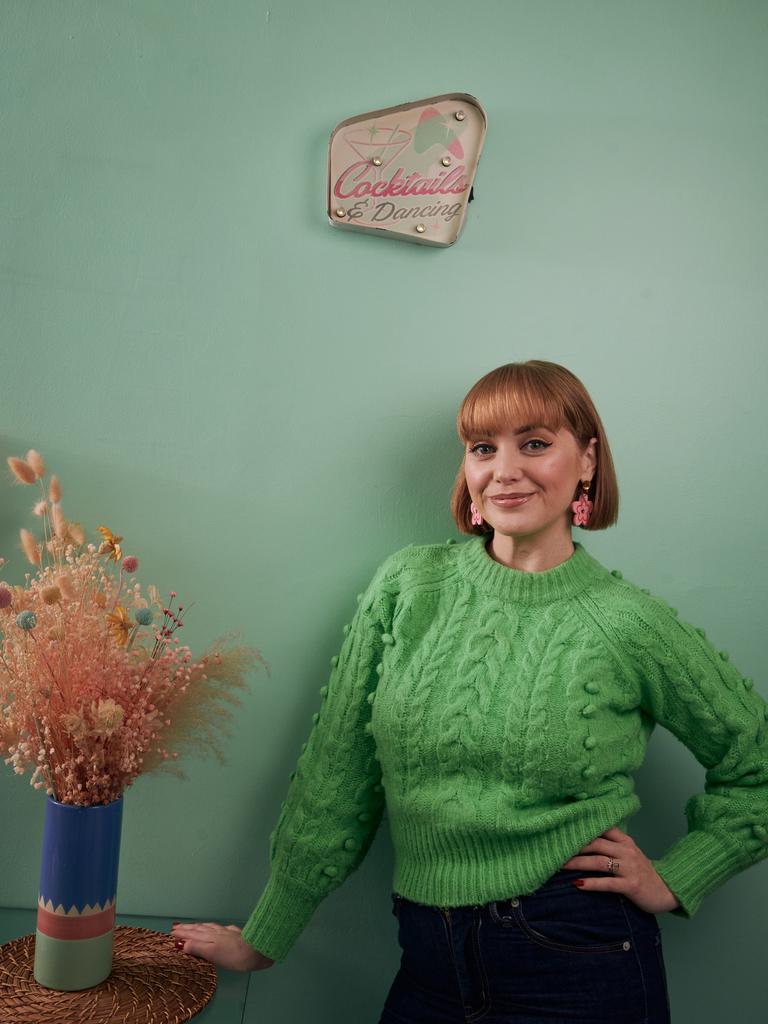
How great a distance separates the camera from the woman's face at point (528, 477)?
1480 mm

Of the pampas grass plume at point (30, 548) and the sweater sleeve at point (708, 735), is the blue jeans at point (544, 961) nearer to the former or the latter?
the sweater sleeve at point (708, 735)

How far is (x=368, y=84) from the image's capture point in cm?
167

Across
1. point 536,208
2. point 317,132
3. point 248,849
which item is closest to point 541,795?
point 248,849

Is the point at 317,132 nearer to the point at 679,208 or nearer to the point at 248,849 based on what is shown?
the point at 679,208

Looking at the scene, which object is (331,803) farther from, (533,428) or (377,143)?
(377,143)

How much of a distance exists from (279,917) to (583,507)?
0.81 m

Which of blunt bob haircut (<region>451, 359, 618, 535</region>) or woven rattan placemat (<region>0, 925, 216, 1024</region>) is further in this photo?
blunt bob haircut (<region>451, 359, 618, 535</region>)

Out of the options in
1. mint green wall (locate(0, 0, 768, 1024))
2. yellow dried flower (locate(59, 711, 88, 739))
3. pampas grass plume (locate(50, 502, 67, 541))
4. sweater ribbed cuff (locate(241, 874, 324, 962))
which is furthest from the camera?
mint green wall (locate(0, 0, 768, 1024))

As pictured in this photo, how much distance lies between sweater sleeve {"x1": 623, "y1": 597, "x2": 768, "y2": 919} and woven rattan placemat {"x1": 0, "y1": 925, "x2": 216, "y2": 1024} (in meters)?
0.74

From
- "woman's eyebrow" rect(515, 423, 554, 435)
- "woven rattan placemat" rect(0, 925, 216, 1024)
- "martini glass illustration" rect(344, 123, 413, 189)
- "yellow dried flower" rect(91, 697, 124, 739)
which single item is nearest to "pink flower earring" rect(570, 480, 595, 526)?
"woman's eyebrow" rect(515, 423, 554, 435)

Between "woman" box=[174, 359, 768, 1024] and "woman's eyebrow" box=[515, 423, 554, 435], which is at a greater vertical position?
"woman's eyebrow" box=[515, 423, 554, 435]

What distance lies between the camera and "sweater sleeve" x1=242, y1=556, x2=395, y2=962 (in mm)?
1496

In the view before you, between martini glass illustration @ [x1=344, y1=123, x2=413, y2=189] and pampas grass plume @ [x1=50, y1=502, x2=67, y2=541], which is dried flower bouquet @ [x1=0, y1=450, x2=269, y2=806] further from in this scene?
martini glass illustration @ [x1=344, y1=123, x2=413, y2=189]

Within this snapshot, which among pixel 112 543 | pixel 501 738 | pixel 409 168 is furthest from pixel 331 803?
pixel 409 168
